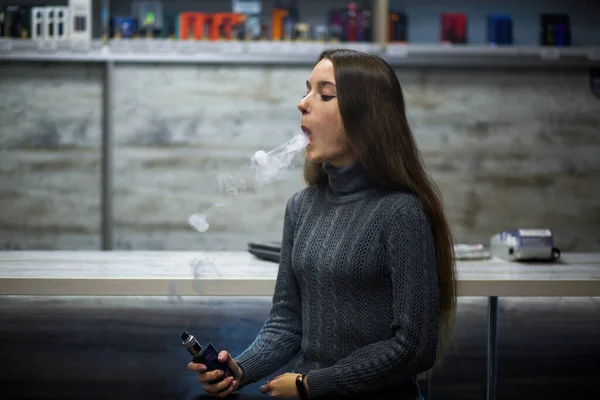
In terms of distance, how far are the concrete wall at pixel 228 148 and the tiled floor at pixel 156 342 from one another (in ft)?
4.67

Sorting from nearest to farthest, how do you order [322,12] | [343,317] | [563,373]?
[343,317], [563,373], [322,12]

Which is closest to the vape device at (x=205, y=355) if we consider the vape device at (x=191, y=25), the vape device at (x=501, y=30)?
the vape device at (x=191, y=25)

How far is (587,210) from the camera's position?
12.1 feet

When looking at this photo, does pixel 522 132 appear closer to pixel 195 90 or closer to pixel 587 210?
pixel 587 210

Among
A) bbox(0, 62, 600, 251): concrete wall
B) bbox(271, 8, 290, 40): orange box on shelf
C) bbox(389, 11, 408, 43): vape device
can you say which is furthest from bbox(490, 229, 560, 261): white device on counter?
bbox(271, 8, 290, 40): orange box on shelf

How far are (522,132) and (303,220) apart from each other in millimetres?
2576

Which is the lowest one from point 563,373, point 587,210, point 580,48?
point 563,373

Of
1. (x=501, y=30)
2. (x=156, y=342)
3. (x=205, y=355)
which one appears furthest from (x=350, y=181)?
(x=501, y=30)

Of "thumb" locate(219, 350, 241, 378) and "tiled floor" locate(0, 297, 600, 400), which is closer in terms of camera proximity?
"thumb" locate(219, 350, 241, 378)

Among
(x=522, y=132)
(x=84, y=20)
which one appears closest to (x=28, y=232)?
(x=84, y=20)

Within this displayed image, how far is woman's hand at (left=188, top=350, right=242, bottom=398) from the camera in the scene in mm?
1239

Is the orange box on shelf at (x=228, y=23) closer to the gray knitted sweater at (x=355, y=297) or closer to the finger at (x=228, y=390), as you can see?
the gray knitted sweater at (x=355, y=297)

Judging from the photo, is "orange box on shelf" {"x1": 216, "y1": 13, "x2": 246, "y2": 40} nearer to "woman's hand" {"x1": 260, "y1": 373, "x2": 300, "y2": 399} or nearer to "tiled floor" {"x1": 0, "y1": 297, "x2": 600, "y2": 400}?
"tiled floor" {"x1": 0, "y1": 297, "x2": 600, "y2": 400}

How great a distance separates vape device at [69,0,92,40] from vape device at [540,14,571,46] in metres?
2.38
